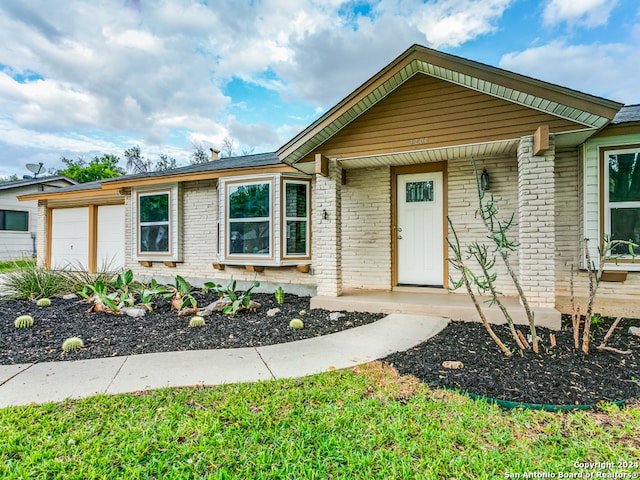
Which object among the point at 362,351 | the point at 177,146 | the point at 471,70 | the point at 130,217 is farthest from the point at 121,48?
the point at 177,146

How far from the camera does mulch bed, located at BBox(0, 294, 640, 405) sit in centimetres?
261

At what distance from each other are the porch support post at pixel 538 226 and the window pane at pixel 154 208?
785 cm

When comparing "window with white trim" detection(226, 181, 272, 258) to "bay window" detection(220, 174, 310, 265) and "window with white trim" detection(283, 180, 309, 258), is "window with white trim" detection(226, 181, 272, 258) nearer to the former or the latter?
"bay window" detection(220, 174, 310, 265)

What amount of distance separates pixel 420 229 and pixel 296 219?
256 centimetres

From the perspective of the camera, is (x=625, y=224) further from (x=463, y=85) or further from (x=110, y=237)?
(x=110, y=237)

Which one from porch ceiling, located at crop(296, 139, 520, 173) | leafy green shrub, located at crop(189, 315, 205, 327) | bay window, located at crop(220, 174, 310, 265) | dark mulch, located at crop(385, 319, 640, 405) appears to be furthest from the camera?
bay window, located at crop(220, 174, 310, 265)

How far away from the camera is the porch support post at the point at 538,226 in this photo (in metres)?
4.19

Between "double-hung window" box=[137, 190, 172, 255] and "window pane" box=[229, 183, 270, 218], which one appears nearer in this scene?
"window pane" box=[229, 183, 270, 218]

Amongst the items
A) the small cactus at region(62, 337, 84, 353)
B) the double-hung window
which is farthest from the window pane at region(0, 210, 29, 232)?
the small cactus at region(62, 337, 84, 353)

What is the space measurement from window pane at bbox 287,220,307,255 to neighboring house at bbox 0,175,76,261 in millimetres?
14221

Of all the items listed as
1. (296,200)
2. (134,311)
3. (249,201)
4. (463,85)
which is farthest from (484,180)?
(134,311)

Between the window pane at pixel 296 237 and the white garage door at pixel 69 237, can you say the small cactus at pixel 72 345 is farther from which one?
the white garage door at pixel 69 237

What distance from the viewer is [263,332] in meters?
4.18

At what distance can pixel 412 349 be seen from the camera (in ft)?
11.5
